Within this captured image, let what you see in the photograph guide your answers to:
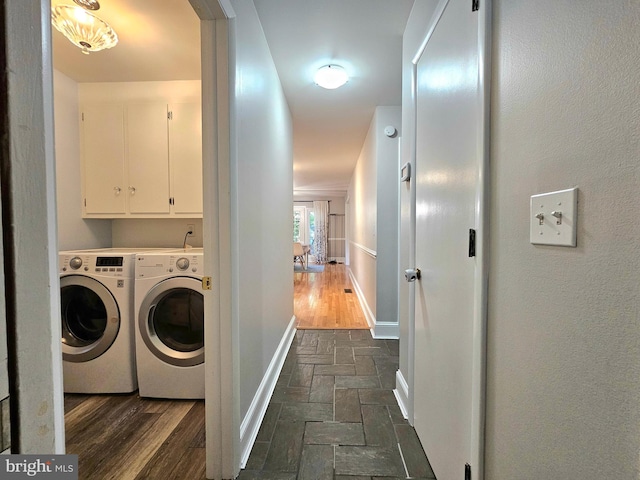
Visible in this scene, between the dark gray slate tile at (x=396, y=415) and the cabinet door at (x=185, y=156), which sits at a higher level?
the cabinet door at (x=185, y=156)

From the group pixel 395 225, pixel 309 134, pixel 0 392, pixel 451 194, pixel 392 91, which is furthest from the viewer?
pixel 309 134

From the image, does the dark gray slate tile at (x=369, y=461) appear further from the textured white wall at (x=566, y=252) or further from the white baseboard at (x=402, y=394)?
the textured white wall at (x=566, y=252)

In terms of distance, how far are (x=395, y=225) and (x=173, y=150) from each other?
216cm

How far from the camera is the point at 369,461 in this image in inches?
51.5

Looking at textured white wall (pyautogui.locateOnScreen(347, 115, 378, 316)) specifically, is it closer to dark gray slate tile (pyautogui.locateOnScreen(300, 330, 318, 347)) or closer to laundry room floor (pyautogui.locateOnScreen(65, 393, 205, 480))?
dark gray slate tile (pyautogui.locateOnScreen(300, 330, 318, 347))

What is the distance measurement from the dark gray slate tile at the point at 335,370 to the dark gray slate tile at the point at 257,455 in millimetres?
762

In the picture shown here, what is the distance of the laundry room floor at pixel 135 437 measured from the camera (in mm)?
1284

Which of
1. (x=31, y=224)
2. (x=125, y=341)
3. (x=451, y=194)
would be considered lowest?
(x=125, y=341)

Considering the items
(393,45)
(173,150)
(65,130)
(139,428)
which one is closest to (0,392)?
(139,428)

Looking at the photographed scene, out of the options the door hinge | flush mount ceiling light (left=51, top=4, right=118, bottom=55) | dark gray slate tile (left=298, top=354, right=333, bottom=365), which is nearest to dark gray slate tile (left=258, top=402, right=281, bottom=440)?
dark gray slate tile (left=298, top=354, right=333, bottom=365)

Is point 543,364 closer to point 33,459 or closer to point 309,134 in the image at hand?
point 33,459

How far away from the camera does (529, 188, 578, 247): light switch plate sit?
0.53m

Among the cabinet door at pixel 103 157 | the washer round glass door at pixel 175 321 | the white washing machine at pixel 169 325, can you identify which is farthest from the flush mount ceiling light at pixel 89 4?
the washer round glass door at pixel 175 321

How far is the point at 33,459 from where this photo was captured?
0.41 metres
